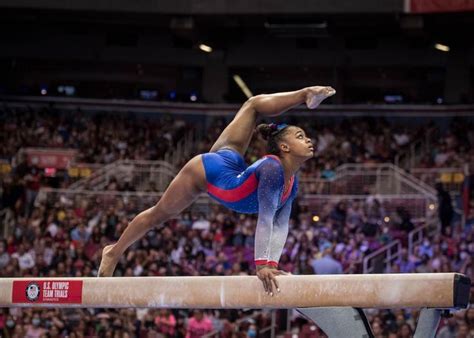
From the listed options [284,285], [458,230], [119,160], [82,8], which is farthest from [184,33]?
[284,285]

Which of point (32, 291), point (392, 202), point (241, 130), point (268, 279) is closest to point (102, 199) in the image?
point (392, 202)

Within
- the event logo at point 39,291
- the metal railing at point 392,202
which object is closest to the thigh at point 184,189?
the event logo at point 39,291

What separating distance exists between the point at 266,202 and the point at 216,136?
16.1 metres

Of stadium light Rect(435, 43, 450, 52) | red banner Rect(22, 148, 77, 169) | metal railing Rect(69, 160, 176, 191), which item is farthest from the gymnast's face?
stadium light Rect(435, 43, 450, 52)

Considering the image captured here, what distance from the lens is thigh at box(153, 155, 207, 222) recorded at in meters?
6.96

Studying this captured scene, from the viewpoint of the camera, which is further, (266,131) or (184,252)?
(184,252)

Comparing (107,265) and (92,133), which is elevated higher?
(92,133)

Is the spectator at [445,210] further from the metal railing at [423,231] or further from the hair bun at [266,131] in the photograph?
the hair bun at [266,131]

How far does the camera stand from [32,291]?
7.07 meters

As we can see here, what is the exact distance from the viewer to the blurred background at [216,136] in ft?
49.8

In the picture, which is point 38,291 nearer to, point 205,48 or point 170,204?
point 170,204

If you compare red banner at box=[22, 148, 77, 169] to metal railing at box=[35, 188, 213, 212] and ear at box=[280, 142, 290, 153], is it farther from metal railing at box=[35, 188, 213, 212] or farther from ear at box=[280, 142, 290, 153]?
ear at box=[280, 142, 290, 153]

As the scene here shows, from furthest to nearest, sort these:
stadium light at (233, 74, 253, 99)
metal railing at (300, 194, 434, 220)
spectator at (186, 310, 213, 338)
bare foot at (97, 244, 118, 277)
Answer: stadium light at (233, 74, 253, 99), metal railing at (300, 194, 434, 220), spectator at (186, 310, 213, 338), bare foot at (97, 244, 118, 277)

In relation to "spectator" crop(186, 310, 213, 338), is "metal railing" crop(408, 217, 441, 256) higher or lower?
higher
